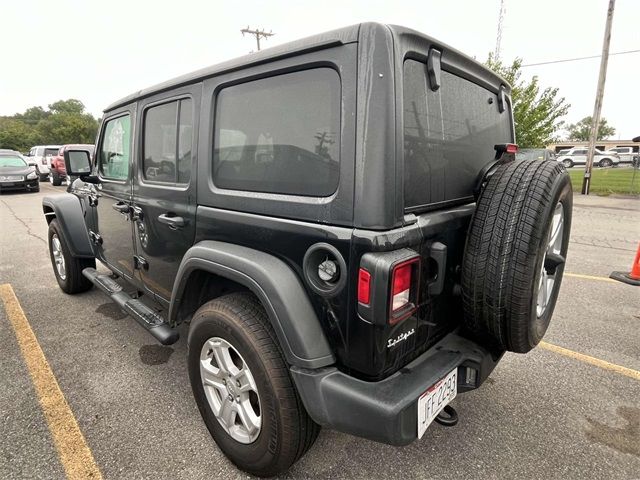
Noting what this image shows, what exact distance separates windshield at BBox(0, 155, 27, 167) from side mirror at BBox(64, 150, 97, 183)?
14776 millimetres

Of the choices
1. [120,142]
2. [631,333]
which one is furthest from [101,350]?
[631,333]

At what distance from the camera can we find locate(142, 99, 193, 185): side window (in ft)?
7.44

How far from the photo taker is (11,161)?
48.5ft

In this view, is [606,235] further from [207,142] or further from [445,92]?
[207,142]

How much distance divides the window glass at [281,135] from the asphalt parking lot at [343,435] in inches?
57.5

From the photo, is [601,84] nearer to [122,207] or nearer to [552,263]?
[552,263]

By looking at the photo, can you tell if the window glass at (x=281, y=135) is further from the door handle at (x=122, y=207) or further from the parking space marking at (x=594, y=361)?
the parking space marking at (x=594, y=361)

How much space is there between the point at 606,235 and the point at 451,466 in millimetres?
7727

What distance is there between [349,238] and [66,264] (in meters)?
3.85

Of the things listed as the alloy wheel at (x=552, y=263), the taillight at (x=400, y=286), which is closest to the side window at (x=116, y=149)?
the taillight at (x=400, y=286)

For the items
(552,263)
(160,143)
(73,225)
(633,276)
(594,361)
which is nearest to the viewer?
(552,263)

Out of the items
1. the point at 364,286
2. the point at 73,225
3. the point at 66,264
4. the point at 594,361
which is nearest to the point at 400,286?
the point at 364,286

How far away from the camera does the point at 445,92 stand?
5.93ft

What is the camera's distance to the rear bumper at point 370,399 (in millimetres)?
1456
